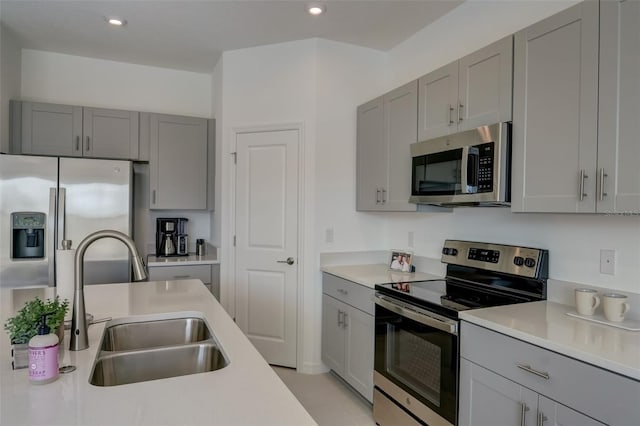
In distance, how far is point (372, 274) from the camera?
9.41 feet

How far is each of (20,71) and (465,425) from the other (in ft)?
14.4

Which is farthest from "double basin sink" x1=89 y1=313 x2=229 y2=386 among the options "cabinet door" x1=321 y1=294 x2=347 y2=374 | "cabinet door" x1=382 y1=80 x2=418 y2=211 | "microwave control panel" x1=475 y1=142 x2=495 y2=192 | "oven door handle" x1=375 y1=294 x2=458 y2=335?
"cabinet door" x1=382 y1=80 x2=418 y2=211

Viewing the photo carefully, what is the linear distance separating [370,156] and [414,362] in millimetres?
1611

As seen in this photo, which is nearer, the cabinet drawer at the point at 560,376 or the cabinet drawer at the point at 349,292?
the cabinet drawer at the point at 560,376

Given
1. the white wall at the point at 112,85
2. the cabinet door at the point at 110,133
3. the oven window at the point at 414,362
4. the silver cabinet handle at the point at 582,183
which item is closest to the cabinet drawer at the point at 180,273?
the cabinet door at the point at 110,133

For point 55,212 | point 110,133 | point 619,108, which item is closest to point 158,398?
point 619,108

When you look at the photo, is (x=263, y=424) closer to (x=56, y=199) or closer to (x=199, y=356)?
(x=199, y=356)

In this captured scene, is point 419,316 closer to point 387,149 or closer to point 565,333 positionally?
point 565,333

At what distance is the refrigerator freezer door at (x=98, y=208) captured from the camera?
10.2 ft

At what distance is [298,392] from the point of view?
289 cm

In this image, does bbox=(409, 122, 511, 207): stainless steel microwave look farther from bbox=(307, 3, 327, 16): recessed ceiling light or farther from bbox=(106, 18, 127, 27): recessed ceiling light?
bbox=(106, 18, 127, 27): recessed ceiling light

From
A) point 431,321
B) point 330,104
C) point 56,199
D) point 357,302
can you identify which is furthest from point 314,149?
point 56,199

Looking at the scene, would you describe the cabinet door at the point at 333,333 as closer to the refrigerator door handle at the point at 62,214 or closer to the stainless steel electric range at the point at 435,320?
→ the stainless steel electric range at the point at 435,320

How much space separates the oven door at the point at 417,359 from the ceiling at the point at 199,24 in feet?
6.61
